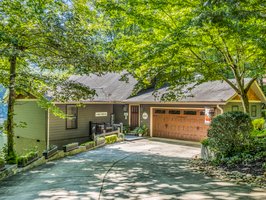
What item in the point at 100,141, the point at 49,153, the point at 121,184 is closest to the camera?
Result: the point at 121,184

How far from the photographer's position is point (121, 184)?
22.4ft

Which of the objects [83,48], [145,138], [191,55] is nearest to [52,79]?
[83,48]

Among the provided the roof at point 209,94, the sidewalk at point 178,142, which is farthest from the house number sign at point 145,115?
the sidewalk at point 178,142

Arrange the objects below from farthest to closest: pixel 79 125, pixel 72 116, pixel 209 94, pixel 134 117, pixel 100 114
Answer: pixel 134 117, pixel 100 114, pixel 79 125, pixel 72 116, pixel 209 94

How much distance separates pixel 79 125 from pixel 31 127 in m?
3.13

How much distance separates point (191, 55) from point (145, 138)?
901cm

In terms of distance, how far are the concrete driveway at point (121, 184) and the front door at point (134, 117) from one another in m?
10.2

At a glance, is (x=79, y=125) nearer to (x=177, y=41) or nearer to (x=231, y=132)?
(x=231, y=132)

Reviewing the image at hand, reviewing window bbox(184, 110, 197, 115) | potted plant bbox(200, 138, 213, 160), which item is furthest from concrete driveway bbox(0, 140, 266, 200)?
window bbox(184, 110, 197, 115)

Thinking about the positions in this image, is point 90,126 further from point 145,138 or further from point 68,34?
point 68,34

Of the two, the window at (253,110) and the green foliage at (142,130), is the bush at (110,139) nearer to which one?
the green foliage at (142,130)

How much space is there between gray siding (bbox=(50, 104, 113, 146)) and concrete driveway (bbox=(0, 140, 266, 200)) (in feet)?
19.9

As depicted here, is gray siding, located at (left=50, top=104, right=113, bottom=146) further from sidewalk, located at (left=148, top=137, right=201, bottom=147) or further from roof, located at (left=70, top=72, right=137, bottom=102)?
sidewalk, located at (left=148, top=137, right=201, bottom=147)

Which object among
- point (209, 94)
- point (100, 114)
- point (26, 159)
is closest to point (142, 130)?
→ point (100, 114)
